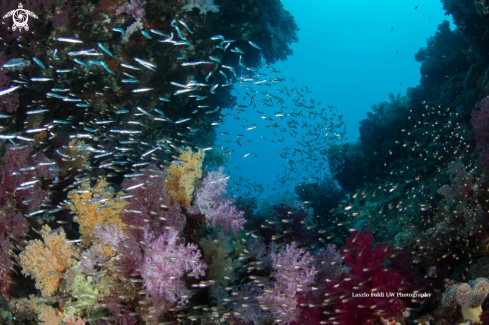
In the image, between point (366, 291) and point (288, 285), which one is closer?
point (366, 291)

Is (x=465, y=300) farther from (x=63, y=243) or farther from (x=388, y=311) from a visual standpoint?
(x=63, y=243)

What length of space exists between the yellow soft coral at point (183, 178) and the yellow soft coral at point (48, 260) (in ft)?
7.15

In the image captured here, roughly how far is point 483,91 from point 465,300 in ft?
22.2

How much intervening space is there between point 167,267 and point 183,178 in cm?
163

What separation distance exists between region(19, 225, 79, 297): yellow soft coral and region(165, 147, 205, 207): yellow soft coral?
7.15 feet

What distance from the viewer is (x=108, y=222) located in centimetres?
478

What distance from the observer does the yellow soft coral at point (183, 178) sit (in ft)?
15.8

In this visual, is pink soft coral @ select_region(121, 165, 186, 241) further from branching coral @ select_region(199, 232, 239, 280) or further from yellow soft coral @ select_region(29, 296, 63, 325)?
yellow soft coral @ select_region(29, 296, 63, 325)

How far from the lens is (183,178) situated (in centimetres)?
480

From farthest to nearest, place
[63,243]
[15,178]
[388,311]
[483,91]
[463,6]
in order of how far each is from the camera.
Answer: [463,6] → [483,91] → [15,178] → [63,243] → [388,311]

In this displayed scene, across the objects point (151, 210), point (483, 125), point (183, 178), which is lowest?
point (151, 210)

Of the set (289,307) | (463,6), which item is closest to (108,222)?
(289,307)

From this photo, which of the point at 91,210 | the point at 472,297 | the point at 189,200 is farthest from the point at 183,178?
the point at 472,297

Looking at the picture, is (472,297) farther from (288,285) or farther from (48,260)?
(48,260)
